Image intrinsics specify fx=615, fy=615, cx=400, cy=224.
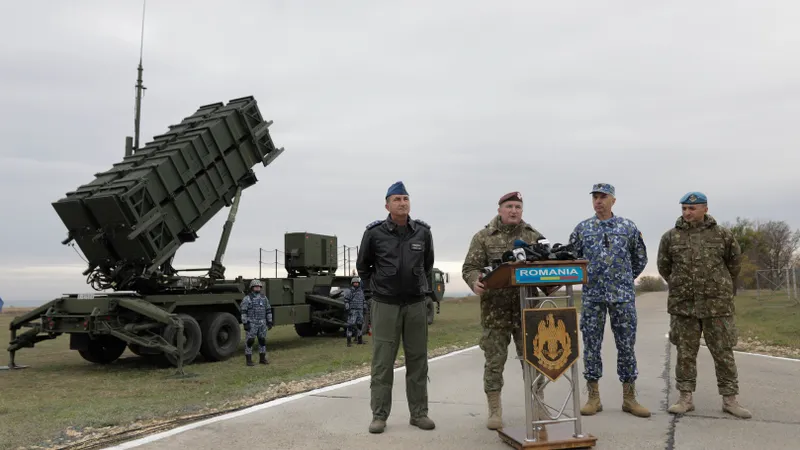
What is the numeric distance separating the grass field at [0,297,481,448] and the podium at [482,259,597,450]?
2992 millimetres

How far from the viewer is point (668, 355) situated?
31.9 ft

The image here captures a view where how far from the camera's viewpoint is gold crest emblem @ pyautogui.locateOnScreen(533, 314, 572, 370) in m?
4.21

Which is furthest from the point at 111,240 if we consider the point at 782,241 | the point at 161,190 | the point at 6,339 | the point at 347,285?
the point at 782,241

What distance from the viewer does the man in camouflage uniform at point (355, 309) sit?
48.8 feet

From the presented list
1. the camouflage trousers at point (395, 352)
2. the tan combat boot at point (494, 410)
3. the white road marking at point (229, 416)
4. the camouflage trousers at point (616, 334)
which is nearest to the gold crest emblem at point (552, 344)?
the tan combat boot at point (494, 410)

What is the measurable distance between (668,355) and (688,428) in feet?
17.7

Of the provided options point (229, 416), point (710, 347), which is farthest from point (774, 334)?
point (229, 416)

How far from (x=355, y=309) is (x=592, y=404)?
1006cm

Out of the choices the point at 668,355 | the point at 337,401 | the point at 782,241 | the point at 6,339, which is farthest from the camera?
the point at 782,241

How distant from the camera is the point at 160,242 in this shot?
11.1 m

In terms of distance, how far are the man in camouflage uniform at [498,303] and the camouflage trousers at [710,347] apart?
1.65 metres

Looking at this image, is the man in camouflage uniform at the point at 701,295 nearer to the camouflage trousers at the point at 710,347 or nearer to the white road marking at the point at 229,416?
the camouflage trousers at the point at 710,347

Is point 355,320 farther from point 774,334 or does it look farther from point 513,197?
point 513,197

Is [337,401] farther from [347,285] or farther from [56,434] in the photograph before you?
[347,285]
